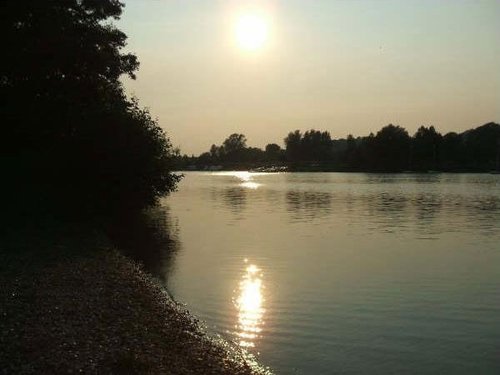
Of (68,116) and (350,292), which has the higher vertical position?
(68,116)

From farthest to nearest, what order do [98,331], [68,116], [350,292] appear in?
[68,116], [350,292], [98,331]

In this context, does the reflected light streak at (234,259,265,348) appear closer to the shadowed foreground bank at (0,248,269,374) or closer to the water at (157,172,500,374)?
the water at (157,172,500,374)

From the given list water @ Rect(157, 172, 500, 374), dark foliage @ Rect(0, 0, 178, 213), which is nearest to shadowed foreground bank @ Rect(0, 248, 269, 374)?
water @ Rect(157, 172, 500, 374)

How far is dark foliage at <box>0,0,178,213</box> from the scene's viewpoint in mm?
36312

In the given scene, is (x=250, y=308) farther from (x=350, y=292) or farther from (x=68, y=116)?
(x=68, y=116)

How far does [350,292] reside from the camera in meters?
22.8

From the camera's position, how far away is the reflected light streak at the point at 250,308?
1667 cm

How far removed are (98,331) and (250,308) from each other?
7.62m

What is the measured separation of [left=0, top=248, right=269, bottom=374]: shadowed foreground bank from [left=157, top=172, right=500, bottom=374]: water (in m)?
1.65

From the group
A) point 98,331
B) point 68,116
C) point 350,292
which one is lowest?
point 350,292

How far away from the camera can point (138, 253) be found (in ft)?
107

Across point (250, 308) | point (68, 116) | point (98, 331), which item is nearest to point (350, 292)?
point (250, 308)

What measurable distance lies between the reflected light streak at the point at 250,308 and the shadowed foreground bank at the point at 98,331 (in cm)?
101

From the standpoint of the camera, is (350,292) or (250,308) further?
(350,292)
